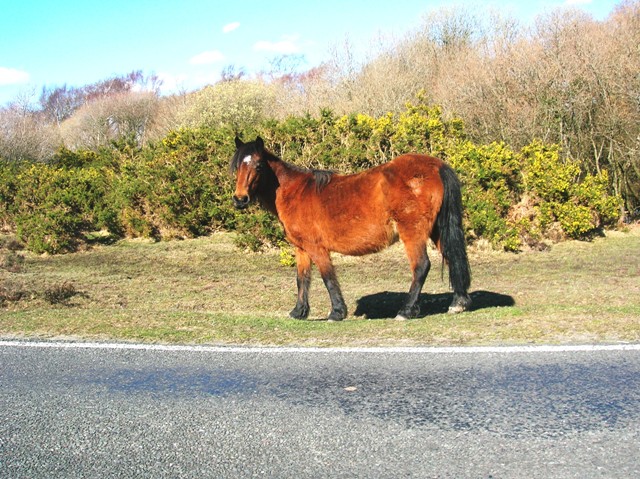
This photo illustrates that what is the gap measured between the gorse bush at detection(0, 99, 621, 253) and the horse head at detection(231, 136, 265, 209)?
6.25 metres

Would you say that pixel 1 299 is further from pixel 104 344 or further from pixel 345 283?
pixel 345 283

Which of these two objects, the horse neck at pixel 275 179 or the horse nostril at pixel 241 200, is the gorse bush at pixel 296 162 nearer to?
the horse neck at pixel 275 179

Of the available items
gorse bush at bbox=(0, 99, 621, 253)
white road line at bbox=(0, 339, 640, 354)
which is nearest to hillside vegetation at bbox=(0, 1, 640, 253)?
gorse bush at bbox=(0, 99, 621, 253)

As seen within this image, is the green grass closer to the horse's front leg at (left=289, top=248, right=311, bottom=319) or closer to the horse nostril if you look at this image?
the horse's front leg at (left=289, top=248, right=311, bottom=319)

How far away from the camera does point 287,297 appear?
10289mm

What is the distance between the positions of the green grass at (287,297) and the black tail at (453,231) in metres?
0.48

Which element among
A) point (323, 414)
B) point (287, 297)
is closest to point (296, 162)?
point (287, 297)

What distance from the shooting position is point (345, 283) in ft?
38.1

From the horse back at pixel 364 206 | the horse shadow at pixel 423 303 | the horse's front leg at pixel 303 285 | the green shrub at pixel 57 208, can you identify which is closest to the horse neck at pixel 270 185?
the horse back at pixel 364 206

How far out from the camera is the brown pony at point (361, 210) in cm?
784

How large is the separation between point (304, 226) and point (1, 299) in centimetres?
472

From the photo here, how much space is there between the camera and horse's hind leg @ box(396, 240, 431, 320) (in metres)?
7.83

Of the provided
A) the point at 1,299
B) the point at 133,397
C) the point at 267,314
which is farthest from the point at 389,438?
the point at 1,299

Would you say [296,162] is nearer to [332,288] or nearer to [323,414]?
[332,288]
